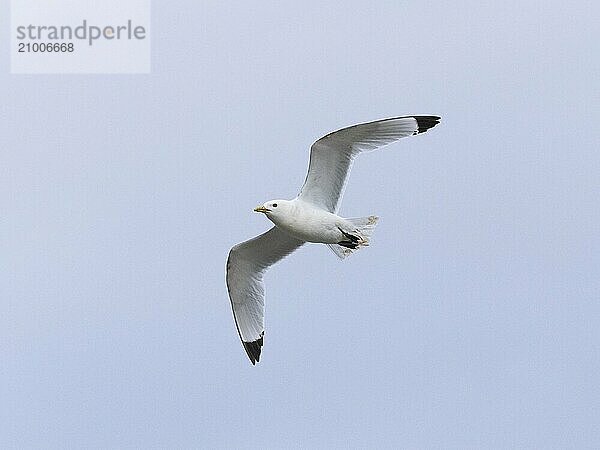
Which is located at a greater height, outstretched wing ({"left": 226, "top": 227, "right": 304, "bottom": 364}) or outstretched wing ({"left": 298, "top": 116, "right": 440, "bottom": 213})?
outstretched wing ({"left": 298, "top": 116, "right": 440, "bottom": 213})

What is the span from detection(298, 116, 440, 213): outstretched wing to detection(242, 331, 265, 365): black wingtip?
7.79 feet

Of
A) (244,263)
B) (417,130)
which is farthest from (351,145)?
(244,263)

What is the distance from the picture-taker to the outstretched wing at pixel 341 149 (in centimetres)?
1400

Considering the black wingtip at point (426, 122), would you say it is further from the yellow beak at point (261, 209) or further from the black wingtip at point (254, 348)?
the black wingtip at point (254, 348)

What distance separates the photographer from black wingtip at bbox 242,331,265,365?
52.6 ft

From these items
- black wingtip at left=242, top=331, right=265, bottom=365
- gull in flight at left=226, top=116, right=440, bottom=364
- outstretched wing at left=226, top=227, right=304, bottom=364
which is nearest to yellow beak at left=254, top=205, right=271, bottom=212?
gull in flight at left=226, top=116, right=440, bottom=364

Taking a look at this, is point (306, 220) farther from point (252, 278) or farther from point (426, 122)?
point (252, 278)

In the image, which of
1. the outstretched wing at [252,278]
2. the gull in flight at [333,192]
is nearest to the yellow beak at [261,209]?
the gull in flight at [333,192]

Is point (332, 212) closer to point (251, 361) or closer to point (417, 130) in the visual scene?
point (417, 130)

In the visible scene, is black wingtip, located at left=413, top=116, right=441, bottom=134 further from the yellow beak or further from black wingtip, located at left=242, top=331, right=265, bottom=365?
black wingtip, located at left=242, top=331, right=265, bottom=365

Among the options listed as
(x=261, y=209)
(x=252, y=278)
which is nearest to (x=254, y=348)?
(x=252, y=278)

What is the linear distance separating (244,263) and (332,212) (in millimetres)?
1664

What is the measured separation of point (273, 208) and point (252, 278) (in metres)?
1.84

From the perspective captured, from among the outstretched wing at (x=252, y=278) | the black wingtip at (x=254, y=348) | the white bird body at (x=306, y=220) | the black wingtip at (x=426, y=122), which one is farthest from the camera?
the black wingtip at (x=254, y=348)
